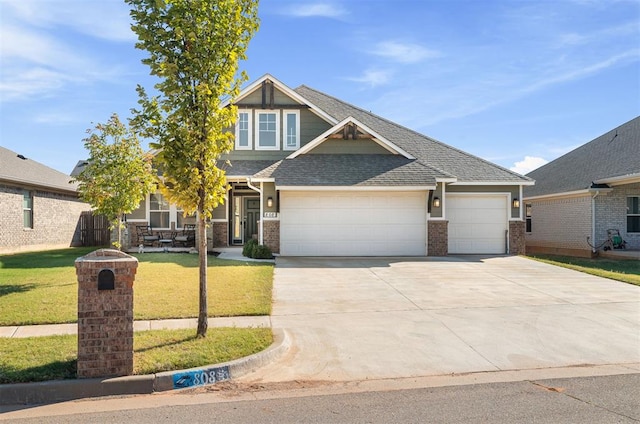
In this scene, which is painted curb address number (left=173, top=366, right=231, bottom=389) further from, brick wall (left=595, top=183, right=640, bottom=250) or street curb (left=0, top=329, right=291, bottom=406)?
brick wall (left=595, top=183, right=640, bottom=250)

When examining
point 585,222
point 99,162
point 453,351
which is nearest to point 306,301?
point 453,351

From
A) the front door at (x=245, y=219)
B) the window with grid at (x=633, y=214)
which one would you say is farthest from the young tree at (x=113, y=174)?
the window with grid at (x=633, y=214)

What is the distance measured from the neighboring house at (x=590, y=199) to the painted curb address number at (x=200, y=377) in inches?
692

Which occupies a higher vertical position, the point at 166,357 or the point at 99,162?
the point at 99,162

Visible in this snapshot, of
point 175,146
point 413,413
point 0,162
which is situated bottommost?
point 413,413

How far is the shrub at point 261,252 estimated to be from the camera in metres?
15.7

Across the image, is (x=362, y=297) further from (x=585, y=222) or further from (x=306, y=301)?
(x=585, y=222)

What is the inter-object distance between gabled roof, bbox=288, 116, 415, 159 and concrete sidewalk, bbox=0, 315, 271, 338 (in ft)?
36.3

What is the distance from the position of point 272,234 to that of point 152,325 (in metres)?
9.52

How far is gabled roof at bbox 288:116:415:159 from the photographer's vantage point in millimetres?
17953

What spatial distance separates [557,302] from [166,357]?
7822 millimetres

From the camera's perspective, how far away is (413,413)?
4402 millimetres

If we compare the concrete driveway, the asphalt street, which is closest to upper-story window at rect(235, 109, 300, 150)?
the concrete driveway

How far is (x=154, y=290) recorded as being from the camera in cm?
994
